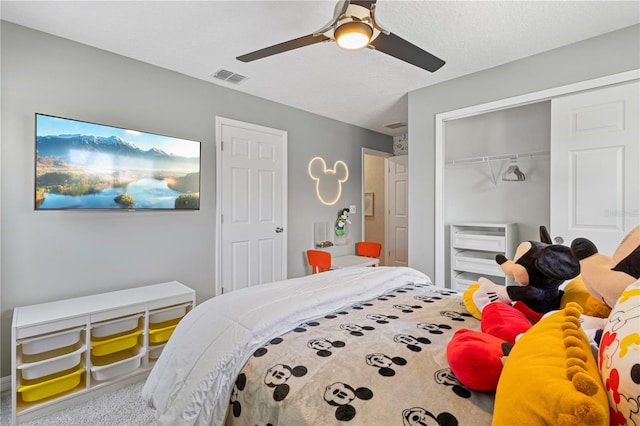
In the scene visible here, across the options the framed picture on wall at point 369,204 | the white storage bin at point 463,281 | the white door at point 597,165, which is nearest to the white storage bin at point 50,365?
the white storage bin at point 463,281

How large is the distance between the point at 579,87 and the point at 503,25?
0.83 meters

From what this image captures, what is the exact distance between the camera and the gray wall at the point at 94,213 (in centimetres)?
213

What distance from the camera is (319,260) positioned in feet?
11.9

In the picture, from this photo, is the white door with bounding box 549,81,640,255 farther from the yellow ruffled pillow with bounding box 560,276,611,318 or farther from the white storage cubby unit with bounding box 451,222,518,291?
the yellow ruffled pillow with bounding box 560,276,611,318

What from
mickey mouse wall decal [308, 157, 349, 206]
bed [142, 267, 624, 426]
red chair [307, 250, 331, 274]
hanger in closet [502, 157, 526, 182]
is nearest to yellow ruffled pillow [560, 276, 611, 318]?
bed [142, 267, 624, 426]

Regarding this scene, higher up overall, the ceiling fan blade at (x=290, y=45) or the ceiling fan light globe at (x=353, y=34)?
the ceiling fan blade at (x=290, y=45)

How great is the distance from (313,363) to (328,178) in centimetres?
346

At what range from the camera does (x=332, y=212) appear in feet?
14.6

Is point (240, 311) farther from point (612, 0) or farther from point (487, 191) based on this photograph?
point (487, 191)

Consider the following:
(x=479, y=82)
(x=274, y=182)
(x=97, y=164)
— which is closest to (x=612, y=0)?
(x=479, y=82)

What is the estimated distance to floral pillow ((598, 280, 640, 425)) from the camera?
57 cm

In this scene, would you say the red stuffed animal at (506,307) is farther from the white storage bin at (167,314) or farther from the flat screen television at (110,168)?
the flat screen television at (110,168)

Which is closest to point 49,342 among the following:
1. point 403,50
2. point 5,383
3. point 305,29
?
point 5,383

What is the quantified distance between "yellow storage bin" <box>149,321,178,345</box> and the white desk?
2.01 metres
